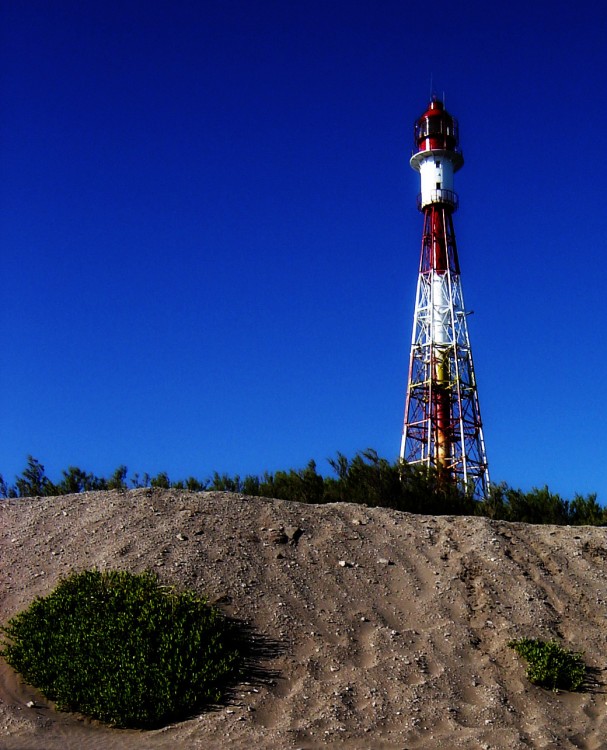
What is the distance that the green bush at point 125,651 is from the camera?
8898mm

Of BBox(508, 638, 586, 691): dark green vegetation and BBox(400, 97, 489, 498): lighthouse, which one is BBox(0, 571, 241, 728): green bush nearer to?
BBox(508, 638, 586, 691): dark green vegetation

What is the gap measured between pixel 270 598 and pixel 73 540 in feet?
10.9

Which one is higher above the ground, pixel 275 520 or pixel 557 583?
pixel 275 520

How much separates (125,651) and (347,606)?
3094 mm

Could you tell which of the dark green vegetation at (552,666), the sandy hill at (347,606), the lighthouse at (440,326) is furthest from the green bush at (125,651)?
the lighthouse at (440,326)

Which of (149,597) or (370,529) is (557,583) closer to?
(370,529)

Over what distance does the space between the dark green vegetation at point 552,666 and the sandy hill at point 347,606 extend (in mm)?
148

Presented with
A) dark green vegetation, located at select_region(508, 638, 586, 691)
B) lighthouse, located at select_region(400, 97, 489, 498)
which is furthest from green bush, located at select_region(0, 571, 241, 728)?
lighthouse, located at select_region(400, 97, 489, 498)

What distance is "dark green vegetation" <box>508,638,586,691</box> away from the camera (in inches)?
392

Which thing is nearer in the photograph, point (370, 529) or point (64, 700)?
point (64, 700)

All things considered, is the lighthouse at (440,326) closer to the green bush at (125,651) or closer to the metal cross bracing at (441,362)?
the metal cross bracing at (441,362)

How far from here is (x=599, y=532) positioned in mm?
14406

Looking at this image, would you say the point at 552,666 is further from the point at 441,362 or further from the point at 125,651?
the point at 441,362

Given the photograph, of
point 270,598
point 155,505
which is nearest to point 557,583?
point 270,598
